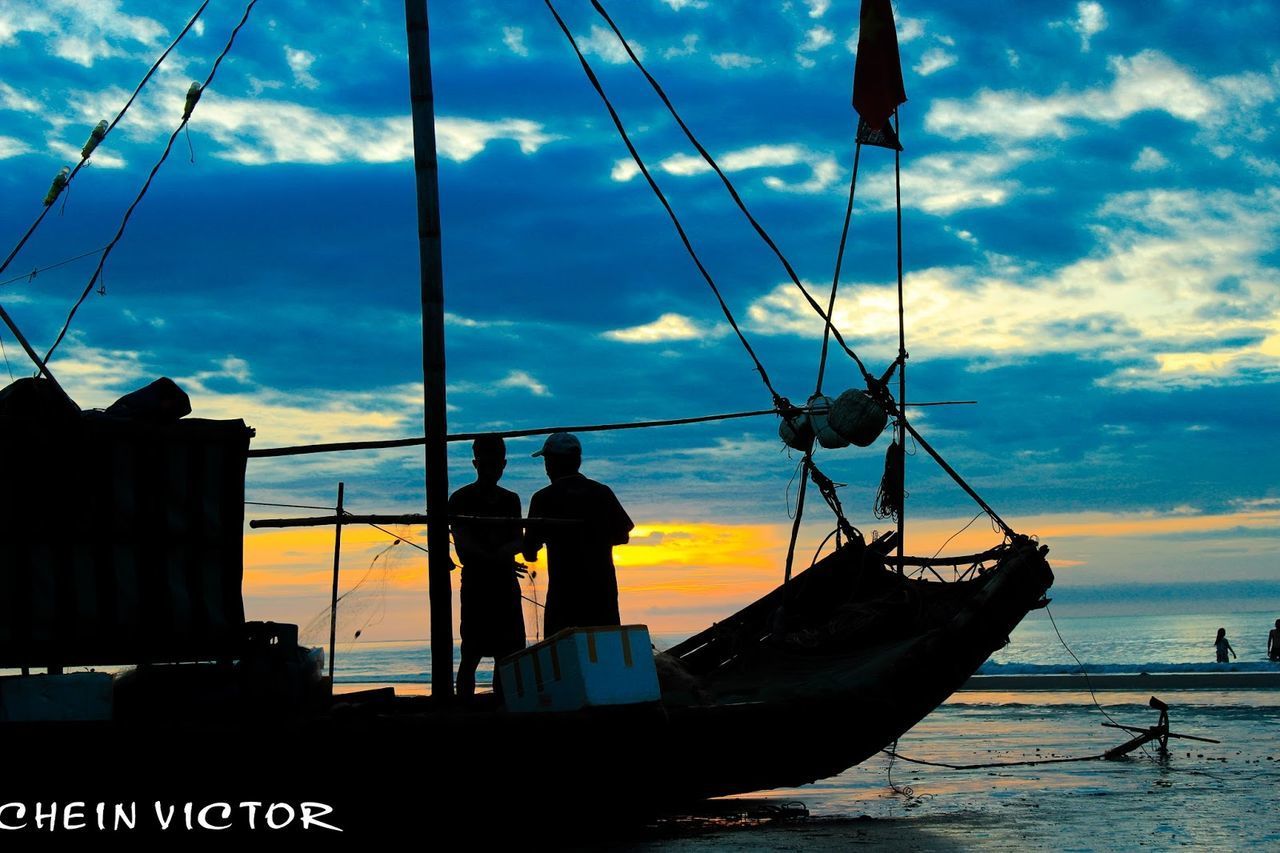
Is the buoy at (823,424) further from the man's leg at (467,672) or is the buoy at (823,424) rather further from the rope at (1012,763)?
the man's leg at (467,672)

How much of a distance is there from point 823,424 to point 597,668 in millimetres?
4372

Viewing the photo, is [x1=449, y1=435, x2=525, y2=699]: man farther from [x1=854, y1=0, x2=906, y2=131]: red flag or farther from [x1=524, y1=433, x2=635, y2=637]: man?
[x1=854, y1=0, x2=906, y2=131]: red flag

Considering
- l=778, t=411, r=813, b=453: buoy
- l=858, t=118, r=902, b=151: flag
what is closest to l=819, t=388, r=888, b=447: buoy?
l=778, t=411, r=813, b=453: buoy

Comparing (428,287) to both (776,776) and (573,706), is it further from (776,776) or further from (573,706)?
(776,776)

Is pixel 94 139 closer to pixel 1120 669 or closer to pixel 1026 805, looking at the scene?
pixel 1026 805

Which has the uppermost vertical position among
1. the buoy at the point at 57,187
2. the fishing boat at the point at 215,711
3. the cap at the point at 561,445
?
the buoy at the point at 57,187

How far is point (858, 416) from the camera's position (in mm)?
10406

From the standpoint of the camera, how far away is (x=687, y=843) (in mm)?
7566

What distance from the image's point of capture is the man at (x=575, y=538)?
8.72m

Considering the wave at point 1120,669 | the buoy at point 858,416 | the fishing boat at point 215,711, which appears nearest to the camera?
the fishing boat at point 215,711

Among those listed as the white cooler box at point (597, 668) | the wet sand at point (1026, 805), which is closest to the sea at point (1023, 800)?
the wet sand at point (1026, 805)

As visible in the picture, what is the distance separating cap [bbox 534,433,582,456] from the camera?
8875mm

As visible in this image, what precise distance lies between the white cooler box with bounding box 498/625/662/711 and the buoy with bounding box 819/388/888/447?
3879 mm

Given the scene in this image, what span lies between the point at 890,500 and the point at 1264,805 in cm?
369
